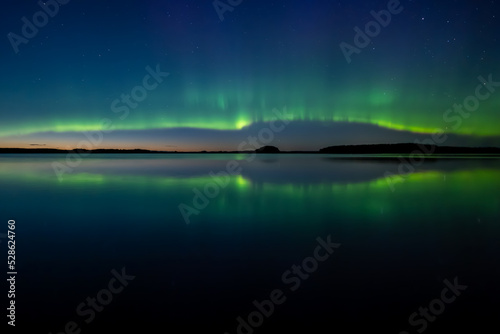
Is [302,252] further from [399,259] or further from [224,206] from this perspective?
[224,206]

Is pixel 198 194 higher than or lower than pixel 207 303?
higher

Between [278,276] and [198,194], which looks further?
[198,194]

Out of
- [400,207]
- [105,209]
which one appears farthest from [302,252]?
[105,209]

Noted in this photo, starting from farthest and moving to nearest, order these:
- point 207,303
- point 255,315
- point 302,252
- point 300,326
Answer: point 302,252 < point 207,303 < point 255,315 < point 300,326

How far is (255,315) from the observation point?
4199 mm

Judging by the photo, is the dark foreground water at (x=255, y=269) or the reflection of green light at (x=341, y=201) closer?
the dark foreground water at (x=255, y=269)

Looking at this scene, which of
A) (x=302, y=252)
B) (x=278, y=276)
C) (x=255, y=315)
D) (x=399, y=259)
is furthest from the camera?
(x=302, y=252)

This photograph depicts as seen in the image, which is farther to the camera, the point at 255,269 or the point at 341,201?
the point at 341,201

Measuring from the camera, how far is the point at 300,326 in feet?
12.9

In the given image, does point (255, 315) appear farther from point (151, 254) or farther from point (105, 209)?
point (105, 209)

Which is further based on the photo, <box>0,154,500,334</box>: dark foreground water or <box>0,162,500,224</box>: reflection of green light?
<box>0,162,500,224</box>: reflection of green light

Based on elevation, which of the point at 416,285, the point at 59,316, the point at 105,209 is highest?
the point at 105,209

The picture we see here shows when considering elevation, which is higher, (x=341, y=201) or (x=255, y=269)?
(x=341, y=201)

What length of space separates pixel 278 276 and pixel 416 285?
2.14 metres
